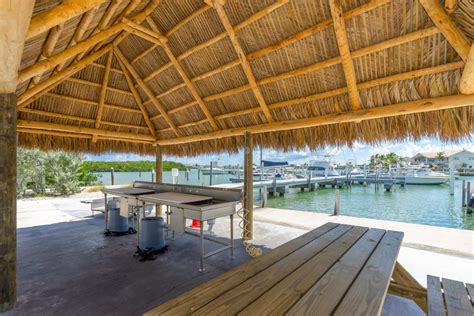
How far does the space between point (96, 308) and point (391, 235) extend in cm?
301

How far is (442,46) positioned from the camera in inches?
105

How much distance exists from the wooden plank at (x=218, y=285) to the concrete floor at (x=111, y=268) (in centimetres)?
157

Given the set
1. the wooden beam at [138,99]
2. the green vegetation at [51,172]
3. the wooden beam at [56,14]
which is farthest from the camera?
the green vegetation at [51,172]

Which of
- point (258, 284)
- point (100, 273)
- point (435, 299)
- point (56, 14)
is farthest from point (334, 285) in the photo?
point (100, 273)

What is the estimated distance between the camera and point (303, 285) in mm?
1270

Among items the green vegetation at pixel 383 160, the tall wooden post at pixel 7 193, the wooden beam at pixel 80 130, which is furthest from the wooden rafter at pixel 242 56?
the green vegetation at pixel 383 160

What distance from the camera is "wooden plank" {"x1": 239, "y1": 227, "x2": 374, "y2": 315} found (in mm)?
1056

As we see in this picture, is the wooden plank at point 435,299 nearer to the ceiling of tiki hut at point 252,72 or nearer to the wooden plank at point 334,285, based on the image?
the wooden plank at point 334,285

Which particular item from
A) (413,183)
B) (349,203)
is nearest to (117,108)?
(349,203)

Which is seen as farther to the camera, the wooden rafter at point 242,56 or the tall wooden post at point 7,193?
the wooden rafter at point 242,56

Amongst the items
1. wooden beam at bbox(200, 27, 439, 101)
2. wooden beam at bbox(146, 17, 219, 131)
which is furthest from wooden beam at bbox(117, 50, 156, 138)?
wooden beam at bbox(200, 27, 439, 101)

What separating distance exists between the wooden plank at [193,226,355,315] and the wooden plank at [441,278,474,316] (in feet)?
2.61

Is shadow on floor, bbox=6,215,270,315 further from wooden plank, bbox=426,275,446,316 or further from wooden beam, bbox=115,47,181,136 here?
wooden beam, bbox=115,47,181,136

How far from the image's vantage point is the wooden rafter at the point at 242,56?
3250 millimetres
